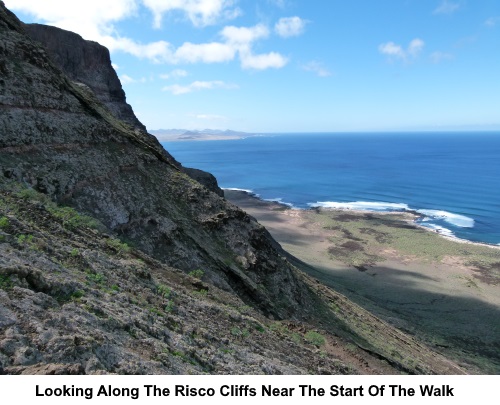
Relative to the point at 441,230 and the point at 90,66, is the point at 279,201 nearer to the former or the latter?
the point at 441,230

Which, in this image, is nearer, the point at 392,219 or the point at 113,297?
the point at 113,297

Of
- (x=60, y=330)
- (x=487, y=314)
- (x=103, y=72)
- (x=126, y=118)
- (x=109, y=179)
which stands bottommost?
(x=487, y=314)

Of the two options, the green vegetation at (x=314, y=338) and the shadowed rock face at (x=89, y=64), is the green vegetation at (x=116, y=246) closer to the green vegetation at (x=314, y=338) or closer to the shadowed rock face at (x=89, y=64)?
the green vegetation at (x=314, y=338)

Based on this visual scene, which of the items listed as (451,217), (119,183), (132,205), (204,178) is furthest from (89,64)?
(451,217)

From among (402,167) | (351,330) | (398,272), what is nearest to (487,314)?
(398,272)

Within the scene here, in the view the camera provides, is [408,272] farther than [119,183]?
Yes

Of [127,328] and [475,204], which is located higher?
[127,328]

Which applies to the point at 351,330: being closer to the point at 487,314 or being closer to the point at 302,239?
the point at 487,314
